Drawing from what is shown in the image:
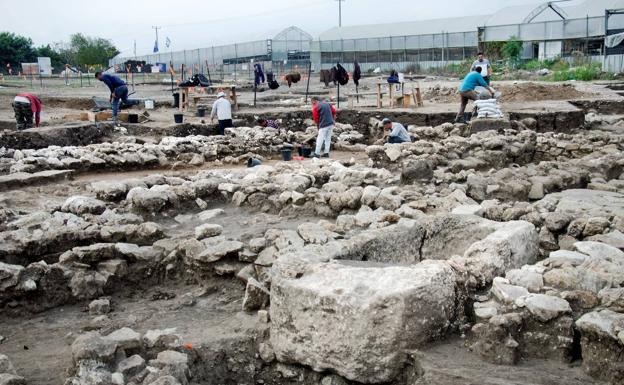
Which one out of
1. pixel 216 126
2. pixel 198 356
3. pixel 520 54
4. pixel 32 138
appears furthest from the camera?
pixel 520 54

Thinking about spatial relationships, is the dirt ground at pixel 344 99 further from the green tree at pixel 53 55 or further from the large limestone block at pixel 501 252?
the green tree at pixel 53 55

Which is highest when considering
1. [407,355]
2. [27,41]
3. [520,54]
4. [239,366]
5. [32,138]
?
[27,41]

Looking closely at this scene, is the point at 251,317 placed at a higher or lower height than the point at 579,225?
lower

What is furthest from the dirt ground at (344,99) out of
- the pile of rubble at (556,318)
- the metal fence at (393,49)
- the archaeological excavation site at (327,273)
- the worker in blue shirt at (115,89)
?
the pile of rubble at (556,318)


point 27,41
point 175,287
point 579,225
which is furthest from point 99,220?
point 27,41

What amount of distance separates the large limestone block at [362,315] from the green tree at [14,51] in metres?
50.6

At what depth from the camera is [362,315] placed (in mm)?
3330

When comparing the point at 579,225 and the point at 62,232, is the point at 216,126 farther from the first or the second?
the point at 579,225

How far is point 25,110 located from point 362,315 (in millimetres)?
12092

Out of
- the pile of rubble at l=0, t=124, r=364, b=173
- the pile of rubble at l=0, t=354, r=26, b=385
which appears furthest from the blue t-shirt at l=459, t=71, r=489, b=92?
the pile of rubble at l=0, t=354, r=26, b=385

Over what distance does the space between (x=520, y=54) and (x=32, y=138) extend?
1116 inches

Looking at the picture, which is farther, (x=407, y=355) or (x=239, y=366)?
(x=239, y=366)

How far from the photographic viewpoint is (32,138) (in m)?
12.1

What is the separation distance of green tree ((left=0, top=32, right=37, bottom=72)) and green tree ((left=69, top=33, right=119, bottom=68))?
467 centimetres
